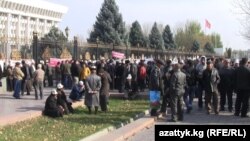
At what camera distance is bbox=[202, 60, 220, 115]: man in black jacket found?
1909 centimetres

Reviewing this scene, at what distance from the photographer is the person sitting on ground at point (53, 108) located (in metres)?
17.5

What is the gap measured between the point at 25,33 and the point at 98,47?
7825 cm

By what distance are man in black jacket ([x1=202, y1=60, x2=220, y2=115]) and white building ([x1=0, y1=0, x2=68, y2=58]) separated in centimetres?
7792

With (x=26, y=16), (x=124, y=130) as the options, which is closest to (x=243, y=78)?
(x=124, y=130)

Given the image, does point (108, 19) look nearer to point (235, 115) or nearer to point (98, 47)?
point (98, 47)

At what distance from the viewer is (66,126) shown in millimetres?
15492

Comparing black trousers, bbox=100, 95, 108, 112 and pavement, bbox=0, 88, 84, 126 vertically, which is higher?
black trousers, bbox=100, 95, 108, 112

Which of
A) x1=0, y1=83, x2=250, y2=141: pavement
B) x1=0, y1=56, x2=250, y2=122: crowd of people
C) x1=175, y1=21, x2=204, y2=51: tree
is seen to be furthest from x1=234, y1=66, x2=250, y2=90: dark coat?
x1=175, y1=21, x2=204, y2=51: tree

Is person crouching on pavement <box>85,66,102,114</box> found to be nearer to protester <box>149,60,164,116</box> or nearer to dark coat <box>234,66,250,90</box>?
protester <box>149,60,164,116</box>

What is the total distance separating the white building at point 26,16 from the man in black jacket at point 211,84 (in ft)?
256

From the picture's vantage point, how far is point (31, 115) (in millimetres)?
17219

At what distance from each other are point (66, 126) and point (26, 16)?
106982 mm

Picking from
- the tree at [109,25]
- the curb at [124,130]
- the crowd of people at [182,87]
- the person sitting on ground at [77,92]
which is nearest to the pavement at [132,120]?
the curb at [124,130]

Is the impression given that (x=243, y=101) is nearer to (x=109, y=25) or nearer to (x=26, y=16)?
(x=109, y=25)
